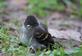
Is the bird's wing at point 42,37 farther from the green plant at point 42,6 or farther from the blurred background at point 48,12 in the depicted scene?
the green plant at point 42,6

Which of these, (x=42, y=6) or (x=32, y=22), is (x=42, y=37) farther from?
(x=42, y=6)

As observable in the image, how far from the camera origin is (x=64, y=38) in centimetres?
698

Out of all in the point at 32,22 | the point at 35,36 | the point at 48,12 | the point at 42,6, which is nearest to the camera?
the point at 35,36

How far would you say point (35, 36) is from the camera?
6.42 m

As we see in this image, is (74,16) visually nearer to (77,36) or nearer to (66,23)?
(66,23)

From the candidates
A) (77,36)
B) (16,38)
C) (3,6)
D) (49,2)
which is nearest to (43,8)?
(49,2)

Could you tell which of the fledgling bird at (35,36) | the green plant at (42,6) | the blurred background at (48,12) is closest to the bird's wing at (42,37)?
the fledgling bird at (35,36)

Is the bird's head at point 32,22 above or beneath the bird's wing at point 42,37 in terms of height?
above

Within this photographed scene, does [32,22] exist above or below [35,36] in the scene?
above

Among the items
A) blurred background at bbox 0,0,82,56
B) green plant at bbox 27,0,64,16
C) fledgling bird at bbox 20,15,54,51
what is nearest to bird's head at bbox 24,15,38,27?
fledgling bird at bbox 20,15,54,51

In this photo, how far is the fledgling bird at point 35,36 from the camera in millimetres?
6386

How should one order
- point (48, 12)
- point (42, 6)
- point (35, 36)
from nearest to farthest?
point (35, 36)
point (42, 6)
point (48, 12)

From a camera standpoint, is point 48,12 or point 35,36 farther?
point 48,12

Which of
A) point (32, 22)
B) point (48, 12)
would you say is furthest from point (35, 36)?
point (48, 12)
